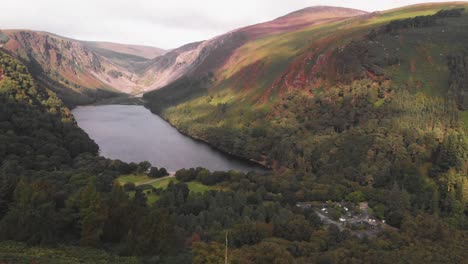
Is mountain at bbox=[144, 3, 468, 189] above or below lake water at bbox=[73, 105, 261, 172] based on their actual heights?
above

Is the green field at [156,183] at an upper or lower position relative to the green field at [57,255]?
lower

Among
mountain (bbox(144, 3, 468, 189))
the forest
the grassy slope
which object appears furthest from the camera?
the grassy slope

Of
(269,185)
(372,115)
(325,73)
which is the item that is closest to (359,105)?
(372,115)

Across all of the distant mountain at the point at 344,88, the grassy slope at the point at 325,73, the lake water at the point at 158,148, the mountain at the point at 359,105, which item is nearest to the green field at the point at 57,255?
the mountain at the point at 359,105

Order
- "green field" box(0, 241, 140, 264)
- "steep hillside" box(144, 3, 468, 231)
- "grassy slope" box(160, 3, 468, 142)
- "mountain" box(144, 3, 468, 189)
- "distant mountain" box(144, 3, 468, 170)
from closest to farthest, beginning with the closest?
"green field" box(0, 241, 140, 264), "steep hillside" box(144, 3, 468, 231), "mountain" box(144, 3, 468, 189), "distant mountain" box(144, 3, 468, 170), "grassy slope" box(160, 3, 468, 142)

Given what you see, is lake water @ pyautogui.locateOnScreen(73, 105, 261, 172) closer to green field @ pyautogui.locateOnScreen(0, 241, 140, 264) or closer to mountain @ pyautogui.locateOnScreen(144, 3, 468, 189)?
mountain @ pyautogui.locateOnScreen(144, 3, 468, 189)

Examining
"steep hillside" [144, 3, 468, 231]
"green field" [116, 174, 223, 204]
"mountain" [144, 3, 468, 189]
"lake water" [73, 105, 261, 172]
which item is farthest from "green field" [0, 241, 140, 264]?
"lake water" [73, 105, 261, 172]

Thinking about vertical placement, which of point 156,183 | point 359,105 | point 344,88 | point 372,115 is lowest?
point 156,183

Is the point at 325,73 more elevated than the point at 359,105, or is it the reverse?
the point at 325,73

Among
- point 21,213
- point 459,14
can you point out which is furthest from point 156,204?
point 459,14

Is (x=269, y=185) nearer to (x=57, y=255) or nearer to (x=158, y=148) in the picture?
(x=57, y=255)

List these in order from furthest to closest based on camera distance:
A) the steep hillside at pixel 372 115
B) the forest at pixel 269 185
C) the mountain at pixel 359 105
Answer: the mountain at pixel 359 105, the steep hillside at pixel 372 115, the forest at pixel 269 185

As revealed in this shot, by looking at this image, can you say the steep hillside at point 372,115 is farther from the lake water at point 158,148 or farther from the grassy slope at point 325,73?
the lake water at point 158,148
